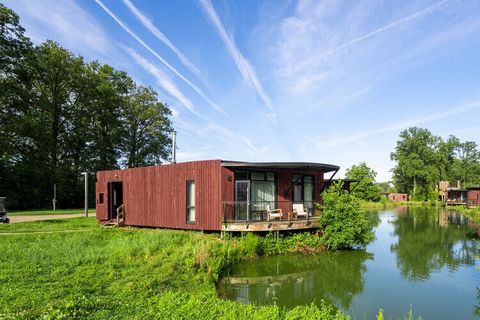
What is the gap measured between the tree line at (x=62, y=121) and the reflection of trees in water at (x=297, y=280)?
28254mm

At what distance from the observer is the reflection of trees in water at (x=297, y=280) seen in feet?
30.4

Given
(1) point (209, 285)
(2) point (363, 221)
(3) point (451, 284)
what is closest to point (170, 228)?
(1) point (209, 285)

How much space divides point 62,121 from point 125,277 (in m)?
34.3

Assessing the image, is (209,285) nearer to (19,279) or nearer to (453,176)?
(19,279)

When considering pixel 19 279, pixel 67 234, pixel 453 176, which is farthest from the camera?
pixel 453 176

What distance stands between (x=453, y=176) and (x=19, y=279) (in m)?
99.9

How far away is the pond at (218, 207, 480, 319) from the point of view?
881cm

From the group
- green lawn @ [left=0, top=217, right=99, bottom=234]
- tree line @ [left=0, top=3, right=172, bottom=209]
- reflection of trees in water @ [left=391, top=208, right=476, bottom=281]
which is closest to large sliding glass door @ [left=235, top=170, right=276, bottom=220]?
reflection of trees in water @ [left=391, top=208, right=476, bottom=281]

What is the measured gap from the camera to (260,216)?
50.6 feet

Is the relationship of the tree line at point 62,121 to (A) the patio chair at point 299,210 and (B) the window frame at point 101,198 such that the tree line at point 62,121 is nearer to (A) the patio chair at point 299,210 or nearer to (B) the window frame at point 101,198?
(B) the window frame at point 101,198

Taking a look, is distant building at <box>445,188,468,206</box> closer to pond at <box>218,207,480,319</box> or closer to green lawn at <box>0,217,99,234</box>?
pond at <box>218,207,480,319</box>

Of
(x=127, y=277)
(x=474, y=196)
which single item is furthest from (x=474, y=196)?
(x=127, y=277)

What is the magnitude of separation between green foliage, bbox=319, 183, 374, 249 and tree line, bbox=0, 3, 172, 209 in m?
29.0

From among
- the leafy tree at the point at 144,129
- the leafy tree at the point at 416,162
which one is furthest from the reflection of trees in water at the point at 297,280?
the leafy tree at the point at 416,162
